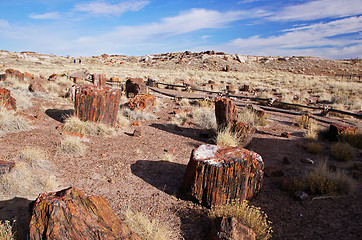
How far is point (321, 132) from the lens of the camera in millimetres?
8703

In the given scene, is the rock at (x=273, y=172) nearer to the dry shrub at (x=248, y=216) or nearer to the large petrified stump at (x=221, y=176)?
the large petrified stump at (x=221, y=176)

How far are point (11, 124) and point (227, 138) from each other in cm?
610

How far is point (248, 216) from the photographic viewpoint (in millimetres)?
3545

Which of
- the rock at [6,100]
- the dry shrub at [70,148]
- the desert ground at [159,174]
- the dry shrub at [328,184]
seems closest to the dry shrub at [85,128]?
the desert ground at [159,174]

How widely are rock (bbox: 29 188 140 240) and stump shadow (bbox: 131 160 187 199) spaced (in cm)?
194

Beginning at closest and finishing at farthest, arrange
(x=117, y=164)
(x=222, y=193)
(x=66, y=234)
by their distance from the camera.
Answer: (x=66, y=234) → (x=222, y=193) → (x=117, y=164)

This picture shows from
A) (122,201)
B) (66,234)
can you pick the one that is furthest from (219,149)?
(66,234)

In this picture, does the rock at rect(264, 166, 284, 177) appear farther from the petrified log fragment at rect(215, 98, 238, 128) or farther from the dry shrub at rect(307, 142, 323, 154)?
the petrified log fragment at rect(215, 98, 238, 128)

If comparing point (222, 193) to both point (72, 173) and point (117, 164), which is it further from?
point (72, 173)

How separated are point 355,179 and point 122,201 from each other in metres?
5.23

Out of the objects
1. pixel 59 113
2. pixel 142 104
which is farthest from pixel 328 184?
pixel 59 113

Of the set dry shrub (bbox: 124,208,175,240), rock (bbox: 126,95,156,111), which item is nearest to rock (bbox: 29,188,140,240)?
dry shrub (bbox: 124,208,175,240)

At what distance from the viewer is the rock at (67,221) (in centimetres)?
250

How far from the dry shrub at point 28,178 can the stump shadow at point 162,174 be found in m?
1.70
